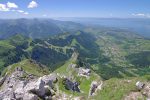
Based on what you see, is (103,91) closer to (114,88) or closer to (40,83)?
(114,88)

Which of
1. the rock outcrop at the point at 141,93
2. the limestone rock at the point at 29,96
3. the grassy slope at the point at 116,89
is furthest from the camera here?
the limestone rock at the point at 29,96

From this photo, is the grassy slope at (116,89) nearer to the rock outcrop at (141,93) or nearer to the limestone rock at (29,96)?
the rock outcrop at (141,93)

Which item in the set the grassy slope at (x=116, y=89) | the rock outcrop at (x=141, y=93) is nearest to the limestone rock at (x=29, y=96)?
the grassy slope at (x=116, y=89)

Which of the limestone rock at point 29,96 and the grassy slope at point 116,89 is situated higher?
the grassy slope at point 116,89

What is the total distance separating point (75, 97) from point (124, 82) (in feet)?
63.5

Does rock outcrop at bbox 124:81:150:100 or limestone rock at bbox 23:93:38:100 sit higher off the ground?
rock outcrop at bbox 124:81:150:100

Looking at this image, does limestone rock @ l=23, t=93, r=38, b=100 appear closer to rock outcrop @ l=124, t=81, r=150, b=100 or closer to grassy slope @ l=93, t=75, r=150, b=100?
grassy slope @ l=93, t=75, r=150, b=100

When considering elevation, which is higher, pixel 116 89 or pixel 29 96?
pixel 116 89

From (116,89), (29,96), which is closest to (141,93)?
(116,89)

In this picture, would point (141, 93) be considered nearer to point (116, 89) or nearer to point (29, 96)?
point (116, 89)

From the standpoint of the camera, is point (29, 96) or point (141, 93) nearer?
point (141, 93)

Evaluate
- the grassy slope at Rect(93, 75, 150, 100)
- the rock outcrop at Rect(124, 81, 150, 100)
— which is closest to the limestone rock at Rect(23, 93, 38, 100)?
the grassy slope at Rect(93, 75, 150, 100)

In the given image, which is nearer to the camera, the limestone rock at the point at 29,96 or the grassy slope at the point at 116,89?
the grassy slope at the point at 116,89

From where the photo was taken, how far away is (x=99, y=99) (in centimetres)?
9056
